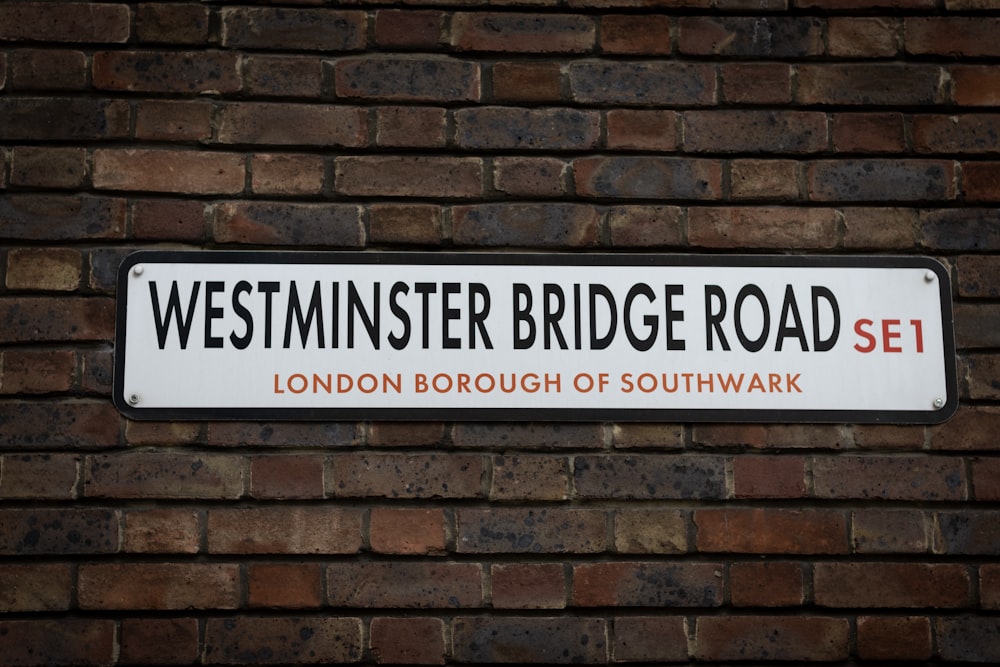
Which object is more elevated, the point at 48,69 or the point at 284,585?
the point at 48,69

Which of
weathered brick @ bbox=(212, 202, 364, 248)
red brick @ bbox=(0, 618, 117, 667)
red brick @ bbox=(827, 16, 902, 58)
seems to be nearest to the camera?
red brick @ bbox=(0, 618, 117, 667)

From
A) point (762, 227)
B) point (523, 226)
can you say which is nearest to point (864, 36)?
point (762, 227)

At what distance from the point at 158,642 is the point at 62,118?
980 millimetres

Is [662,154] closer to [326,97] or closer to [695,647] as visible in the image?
[326,97]

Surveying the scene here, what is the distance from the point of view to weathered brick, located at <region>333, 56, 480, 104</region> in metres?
1.82

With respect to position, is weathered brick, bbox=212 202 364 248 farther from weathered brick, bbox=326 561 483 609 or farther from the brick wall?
weathered brick, bbox=326 561 483 609

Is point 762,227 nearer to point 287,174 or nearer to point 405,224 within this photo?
point 405,224

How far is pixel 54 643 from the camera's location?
165 centimetres

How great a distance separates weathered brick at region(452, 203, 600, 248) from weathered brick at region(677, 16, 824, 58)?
41 cm

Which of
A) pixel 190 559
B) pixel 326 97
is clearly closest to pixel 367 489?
pixel 190 559

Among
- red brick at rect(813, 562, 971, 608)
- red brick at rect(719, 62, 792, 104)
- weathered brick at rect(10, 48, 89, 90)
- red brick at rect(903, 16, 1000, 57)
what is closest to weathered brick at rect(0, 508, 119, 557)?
weathered brick at rect(10, 48, 89, 90)

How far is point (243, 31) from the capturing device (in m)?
1.83

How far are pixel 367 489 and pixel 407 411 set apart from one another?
0.16 meters

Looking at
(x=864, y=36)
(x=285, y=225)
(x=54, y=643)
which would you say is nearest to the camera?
(x=54, y=643)
